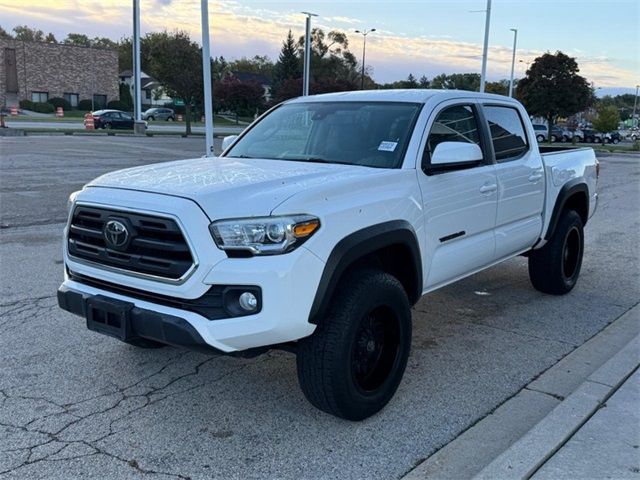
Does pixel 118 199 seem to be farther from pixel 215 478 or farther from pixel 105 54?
pixel 105 54

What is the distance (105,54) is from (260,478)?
7121 cm

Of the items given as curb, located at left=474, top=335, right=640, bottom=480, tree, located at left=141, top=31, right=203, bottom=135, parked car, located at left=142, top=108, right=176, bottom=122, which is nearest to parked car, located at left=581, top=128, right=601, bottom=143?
tree, located at left=141, top=31, right=203, bottom=135

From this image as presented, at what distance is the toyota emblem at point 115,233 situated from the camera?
3.25m

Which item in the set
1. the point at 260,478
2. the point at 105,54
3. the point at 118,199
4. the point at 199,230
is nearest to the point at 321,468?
the point at 260,478

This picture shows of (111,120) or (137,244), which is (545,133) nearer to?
(111,120)

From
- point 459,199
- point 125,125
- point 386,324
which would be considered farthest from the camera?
point 125,125

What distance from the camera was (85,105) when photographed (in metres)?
65.3

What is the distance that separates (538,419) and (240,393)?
1839 millimetres

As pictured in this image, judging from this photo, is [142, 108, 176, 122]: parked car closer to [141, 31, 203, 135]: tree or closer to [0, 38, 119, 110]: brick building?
[0, 38, 119, 110]: brick building

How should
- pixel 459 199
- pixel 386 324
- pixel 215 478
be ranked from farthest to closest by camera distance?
1. pixel 459 199
2. pixel 386 324
3. pixel 215 478

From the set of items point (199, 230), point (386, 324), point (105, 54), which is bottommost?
point (386, 324)

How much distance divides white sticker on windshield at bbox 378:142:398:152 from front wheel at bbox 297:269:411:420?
3.09ft

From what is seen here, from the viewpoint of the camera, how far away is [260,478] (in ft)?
9.81

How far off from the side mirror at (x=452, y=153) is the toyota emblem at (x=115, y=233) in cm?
198
